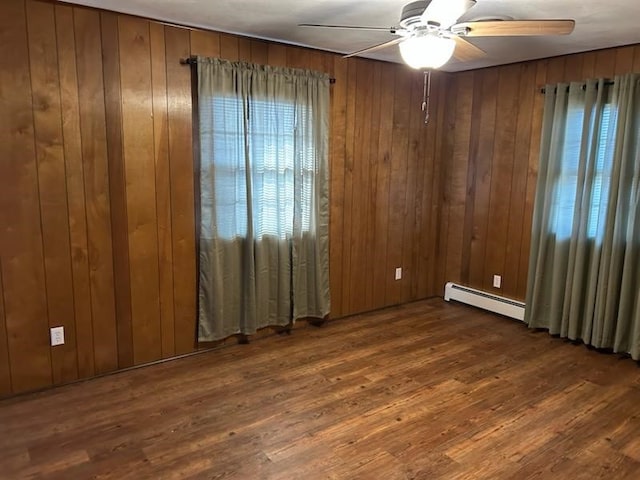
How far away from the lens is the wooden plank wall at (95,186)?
2.79 meters

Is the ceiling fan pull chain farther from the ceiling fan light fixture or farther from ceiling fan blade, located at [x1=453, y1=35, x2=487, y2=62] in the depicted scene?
the ceiling fan light fixture

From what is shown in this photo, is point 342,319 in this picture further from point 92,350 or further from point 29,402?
point 29,402

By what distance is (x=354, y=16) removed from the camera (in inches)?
117

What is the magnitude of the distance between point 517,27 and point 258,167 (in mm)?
2016

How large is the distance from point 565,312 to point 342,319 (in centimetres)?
190

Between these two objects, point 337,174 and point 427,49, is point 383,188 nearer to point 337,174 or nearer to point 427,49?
point 337,174

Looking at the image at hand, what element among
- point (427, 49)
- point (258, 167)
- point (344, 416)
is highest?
point (427, 49)

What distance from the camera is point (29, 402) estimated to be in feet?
9.44

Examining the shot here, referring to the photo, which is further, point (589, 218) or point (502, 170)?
point (502, 170)

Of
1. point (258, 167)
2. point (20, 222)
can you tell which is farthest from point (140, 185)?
point (258, 167)

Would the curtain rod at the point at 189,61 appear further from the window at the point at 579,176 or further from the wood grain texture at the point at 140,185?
the window at the point at 579,176

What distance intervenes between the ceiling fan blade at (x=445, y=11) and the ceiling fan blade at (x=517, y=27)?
0.17 metres

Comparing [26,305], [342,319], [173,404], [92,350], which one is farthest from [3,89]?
[342,319]

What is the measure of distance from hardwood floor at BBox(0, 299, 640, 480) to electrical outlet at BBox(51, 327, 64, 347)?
0.31m
